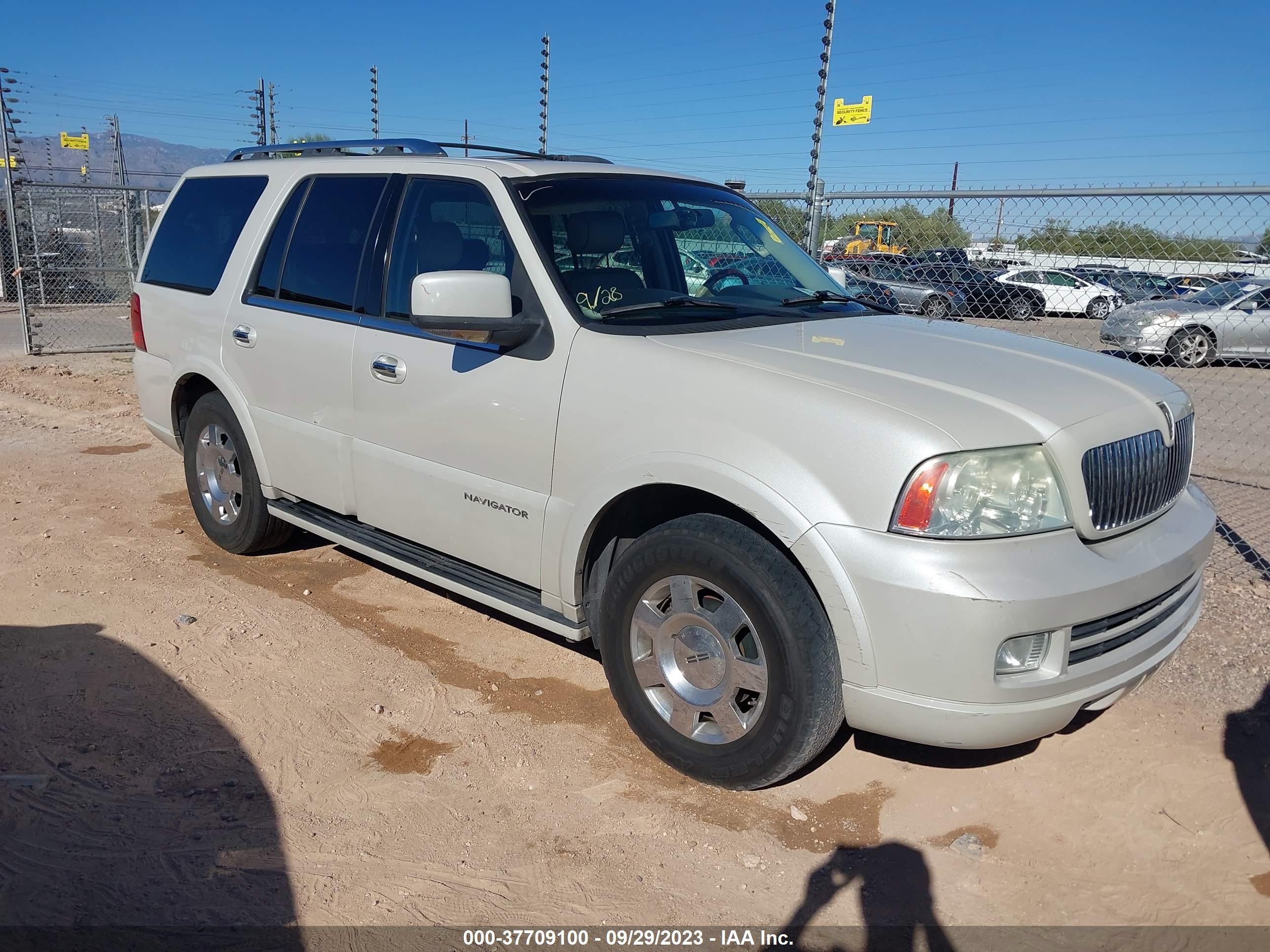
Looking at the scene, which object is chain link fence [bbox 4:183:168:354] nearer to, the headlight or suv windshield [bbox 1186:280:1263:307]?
suv windshield [bbox 1186:280:1263:307]

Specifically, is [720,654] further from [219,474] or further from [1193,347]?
[1193,347]

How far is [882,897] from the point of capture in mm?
2887

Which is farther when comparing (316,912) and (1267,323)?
(1267,323)

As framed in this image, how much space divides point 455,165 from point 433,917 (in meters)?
2.90

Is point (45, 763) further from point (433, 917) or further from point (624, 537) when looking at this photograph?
point (624, 537)

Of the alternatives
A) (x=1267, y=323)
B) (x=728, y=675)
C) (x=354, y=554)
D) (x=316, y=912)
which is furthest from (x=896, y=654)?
(x=1267, y=323)

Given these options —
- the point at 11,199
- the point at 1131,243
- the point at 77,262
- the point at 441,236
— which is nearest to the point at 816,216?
the point at 1131,243

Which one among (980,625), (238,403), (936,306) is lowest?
(980,625)

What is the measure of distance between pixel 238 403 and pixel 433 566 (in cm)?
163

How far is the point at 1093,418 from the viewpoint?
3.04 meters

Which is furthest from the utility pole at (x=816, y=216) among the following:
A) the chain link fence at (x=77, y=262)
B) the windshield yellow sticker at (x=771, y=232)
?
the chain link fence at (x=77, y=262)

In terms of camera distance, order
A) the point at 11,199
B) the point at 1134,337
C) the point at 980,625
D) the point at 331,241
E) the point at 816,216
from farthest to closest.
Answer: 1. the point at 11,199
2. the point at 1134,337
3. the point at 816,216
4. the point at 331,241
5. the point at 980,625

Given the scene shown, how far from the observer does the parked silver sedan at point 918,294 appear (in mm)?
7777

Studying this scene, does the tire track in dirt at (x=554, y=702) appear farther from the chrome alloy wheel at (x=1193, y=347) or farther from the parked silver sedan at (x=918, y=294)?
the chrome alloy wheel at (x=1193, y=347)
